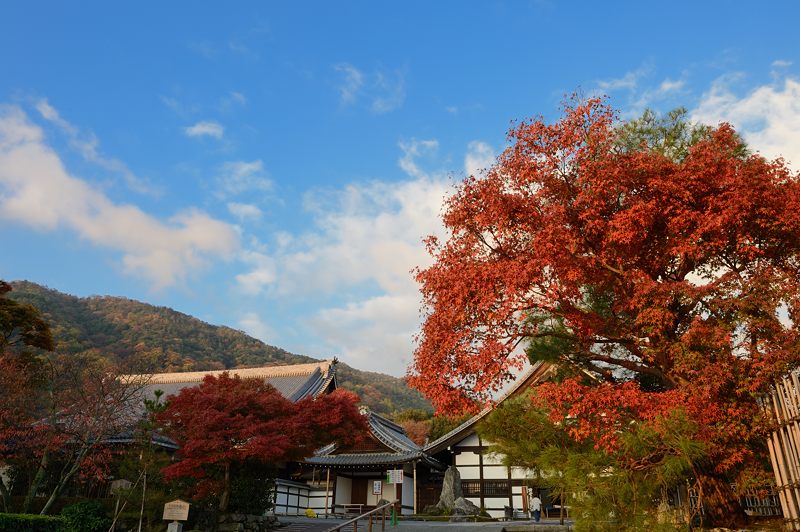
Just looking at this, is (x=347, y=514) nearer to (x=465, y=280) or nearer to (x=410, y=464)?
(x=410, y=464)

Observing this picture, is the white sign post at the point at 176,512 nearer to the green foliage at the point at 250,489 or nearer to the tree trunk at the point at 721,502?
the green foliage at the point at 250,489

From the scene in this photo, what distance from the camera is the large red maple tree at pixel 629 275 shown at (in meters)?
8.38

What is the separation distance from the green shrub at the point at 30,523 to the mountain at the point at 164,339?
31.7 meters

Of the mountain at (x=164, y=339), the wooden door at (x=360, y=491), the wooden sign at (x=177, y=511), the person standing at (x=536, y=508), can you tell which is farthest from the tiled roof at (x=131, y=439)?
the mountain at (x=164, y=339)

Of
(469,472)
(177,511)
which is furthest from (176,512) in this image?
(469,472)

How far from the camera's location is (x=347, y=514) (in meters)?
27.0

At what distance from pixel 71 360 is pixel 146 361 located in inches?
86.5

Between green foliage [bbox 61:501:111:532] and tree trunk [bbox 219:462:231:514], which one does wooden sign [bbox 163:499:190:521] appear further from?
green foliage [bbox 61:501:111:532]

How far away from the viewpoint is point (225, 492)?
16828 mm

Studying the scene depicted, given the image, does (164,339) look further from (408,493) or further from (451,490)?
(451,490)

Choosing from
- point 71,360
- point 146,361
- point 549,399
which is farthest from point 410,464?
point 549,399

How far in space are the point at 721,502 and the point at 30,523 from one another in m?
16.7

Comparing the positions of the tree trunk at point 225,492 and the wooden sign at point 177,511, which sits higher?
the tree trunk at point 225,492

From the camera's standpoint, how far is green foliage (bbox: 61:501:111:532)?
16.3 meters
